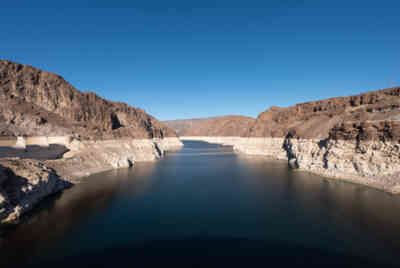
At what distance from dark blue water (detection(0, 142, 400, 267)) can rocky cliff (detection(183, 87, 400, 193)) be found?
468cm

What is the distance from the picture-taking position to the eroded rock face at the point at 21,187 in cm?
1653

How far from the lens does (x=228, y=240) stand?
49.3 feet

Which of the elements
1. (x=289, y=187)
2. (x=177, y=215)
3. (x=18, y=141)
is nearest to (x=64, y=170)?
(x=18, y=141)

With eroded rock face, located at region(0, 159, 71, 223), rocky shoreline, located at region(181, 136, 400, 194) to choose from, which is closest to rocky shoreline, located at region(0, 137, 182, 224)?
eroded rock face, located at region(0, 159, 71, 223)

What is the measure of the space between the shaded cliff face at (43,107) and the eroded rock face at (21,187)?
22876mm

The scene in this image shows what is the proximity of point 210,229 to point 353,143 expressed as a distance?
2878cm

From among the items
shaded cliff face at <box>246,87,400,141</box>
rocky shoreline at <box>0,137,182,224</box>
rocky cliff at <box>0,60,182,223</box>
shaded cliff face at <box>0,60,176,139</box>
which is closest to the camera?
rocky shoreline at <box>0,137,182,224</box>

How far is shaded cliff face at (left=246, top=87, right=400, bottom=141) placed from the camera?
3139 centimetres

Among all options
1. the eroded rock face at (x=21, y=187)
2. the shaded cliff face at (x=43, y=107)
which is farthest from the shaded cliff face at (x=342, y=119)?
the shaded cliff face at (x=43, y=107)

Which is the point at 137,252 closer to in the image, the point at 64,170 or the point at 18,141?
the point at 64,170

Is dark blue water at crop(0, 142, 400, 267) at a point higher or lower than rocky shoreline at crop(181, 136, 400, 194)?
lower

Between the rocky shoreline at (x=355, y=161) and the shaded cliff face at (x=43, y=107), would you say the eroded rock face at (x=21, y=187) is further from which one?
the rocky shoreline at (x=355, y=161)

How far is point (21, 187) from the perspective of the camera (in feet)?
63.1

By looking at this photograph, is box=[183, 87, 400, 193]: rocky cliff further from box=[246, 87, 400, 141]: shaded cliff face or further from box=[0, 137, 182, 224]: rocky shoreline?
box=[0, 137, 182, 224]: rocky shoreline
